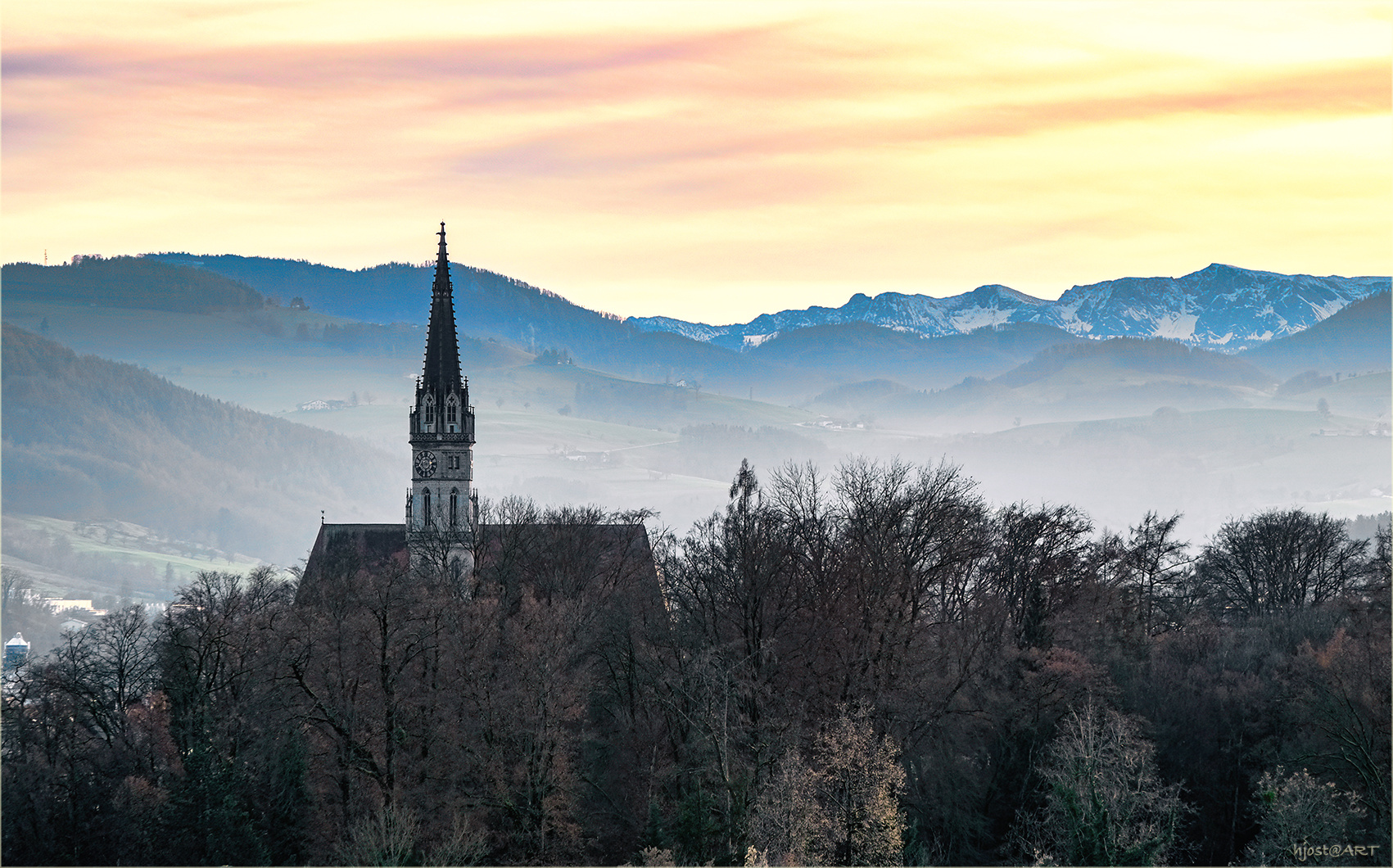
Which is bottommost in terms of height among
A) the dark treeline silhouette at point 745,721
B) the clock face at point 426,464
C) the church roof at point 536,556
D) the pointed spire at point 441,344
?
the dark treeline silhouette at point 745,721

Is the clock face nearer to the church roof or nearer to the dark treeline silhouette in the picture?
the church roof

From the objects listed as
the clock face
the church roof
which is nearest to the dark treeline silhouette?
the church roof

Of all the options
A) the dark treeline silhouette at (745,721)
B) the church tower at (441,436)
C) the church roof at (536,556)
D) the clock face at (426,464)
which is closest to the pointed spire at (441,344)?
the church tower at (441,436)

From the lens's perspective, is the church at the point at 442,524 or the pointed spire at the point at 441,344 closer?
the church at the point at 442,524

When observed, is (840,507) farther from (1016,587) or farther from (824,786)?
(824,786)

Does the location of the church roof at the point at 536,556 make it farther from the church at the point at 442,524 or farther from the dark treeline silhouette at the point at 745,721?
the dark treeline silhouette at the point at 745,721

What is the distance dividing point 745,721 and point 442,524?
4586cm

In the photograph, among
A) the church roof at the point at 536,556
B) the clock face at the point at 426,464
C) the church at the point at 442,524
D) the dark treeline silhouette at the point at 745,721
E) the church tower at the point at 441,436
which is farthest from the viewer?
the clock face at the point at 426,464

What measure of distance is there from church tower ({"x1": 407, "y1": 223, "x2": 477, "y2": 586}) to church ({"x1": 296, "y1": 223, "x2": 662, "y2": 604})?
0.06 metres

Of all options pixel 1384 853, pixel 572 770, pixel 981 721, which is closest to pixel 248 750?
pixel 572 770

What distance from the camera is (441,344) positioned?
96062mm

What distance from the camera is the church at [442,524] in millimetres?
83250

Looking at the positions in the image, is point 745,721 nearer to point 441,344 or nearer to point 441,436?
point 441,436

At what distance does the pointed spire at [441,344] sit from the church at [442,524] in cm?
6
